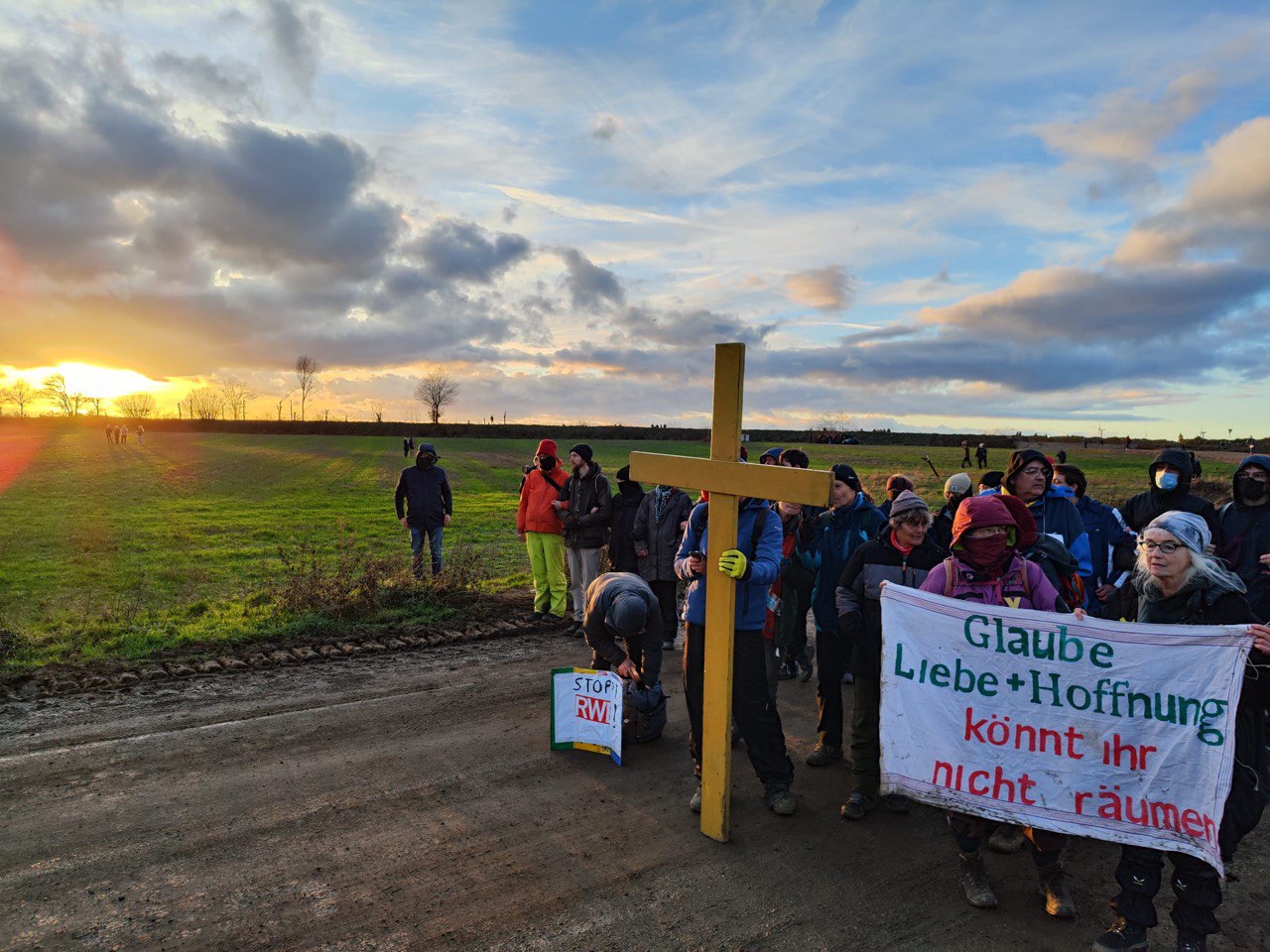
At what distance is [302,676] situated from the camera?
294 inches

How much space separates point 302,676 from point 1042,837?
254 inches

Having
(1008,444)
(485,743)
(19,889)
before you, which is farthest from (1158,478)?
(1008,444)

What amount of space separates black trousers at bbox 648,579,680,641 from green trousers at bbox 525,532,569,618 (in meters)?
1.64

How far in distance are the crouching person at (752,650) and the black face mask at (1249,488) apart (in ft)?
14.8

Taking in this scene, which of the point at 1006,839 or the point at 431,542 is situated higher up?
the point at 431,542

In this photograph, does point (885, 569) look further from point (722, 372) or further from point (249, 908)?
point (249, 908)

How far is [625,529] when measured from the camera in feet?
30.5

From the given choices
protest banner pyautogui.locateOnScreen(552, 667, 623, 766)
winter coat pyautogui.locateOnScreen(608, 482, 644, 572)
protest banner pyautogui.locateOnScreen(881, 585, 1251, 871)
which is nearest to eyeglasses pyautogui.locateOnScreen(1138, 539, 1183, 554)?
protest banner pyautogui.locateOnScreen(881, 585, 1251, 871)

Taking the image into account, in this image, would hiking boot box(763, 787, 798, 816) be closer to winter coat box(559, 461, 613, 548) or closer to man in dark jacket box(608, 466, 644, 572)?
man in dark jacket box(608, 466, 644, 572)

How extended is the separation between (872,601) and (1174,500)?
164 inches

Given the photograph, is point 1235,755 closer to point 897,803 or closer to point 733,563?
point 897,803

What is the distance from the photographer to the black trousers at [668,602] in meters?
9.04

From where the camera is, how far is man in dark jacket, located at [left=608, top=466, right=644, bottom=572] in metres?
9.20

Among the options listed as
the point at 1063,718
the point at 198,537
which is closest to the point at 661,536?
the point at 1063,718
